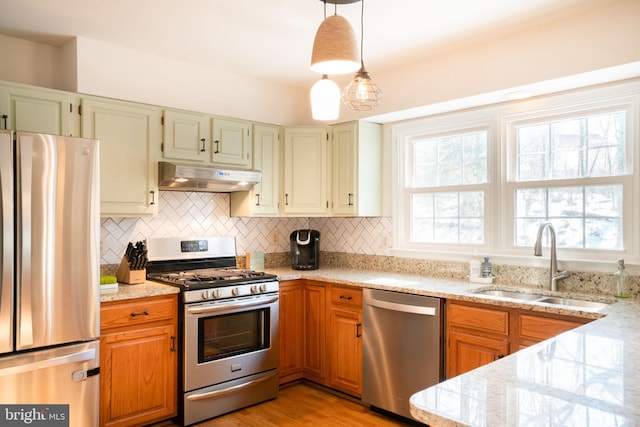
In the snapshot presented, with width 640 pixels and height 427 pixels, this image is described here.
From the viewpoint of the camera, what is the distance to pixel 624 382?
129 centimetres

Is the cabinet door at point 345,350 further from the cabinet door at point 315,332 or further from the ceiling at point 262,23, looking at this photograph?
the ceiling at point 262,23

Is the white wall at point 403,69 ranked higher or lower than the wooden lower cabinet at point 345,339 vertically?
higher

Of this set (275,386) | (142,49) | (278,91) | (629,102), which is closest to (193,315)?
(275,386)

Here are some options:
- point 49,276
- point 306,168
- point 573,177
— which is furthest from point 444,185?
point 49,276

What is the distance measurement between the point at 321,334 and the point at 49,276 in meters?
1.99

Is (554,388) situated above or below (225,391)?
above

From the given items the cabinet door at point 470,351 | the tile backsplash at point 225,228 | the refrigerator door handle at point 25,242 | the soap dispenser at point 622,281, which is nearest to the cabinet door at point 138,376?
the refrigerator door handle at point 25,242

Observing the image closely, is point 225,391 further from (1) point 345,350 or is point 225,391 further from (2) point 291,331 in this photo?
(1) point 345,350

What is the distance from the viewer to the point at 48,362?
2320mm

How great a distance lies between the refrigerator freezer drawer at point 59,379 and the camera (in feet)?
7.30

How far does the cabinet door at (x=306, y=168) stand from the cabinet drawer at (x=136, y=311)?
136 centimetres

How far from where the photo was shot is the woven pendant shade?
172cm

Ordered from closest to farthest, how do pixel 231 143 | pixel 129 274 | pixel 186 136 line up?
pixel 129 274 → pixel 186 136 → pixel 231 143

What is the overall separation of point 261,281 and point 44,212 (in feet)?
4.98
